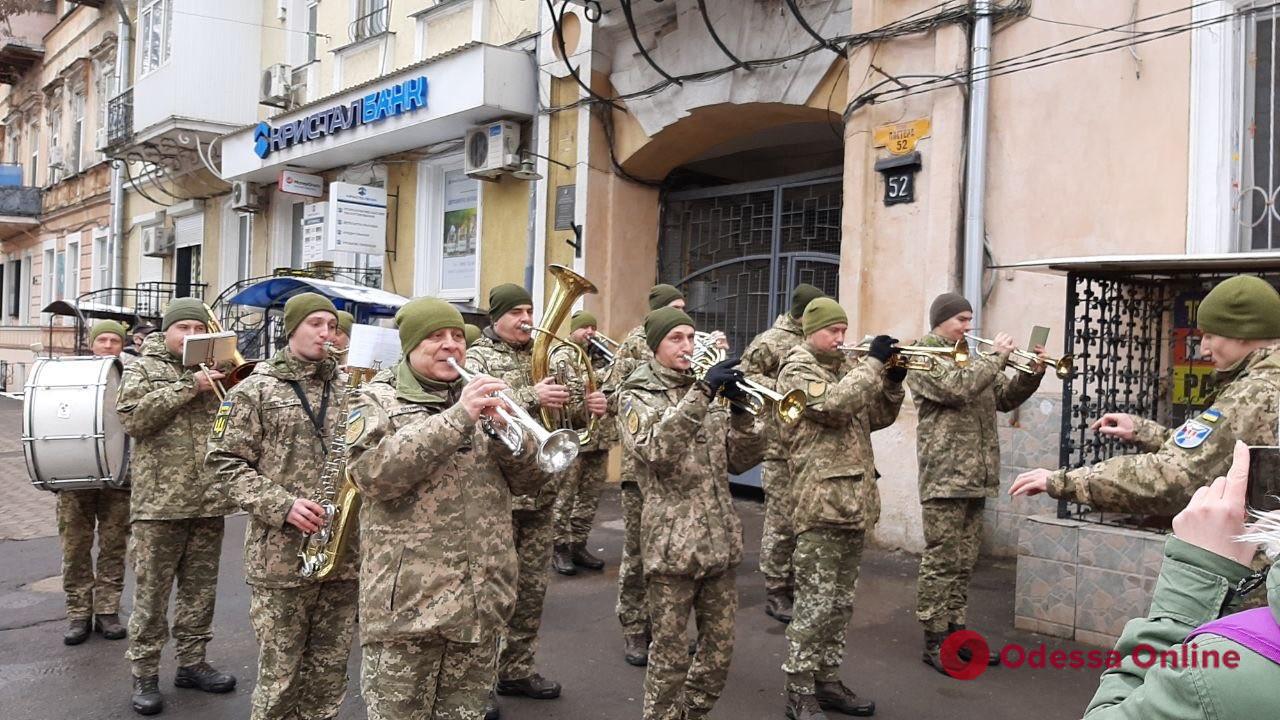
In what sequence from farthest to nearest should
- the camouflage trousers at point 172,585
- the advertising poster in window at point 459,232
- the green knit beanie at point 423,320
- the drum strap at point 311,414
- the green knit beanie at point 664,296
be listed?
1. the advertising poster in window at point 459,232
2. the green knit beanie at point 664,296
3. the camouflage trousers at point 172,585
4. the drum strap at point 311,414
5. the green knit beanie at point 423,320

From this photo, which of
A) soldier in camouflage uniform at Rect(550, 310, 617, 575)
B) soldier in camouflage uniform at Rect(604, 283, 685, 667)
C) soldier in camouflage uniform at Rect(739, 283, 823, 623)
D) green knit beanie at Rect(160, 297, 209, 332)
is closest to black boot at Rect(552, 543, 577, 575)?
soldier in camouflage uniform at Rect(550, 310, 617, 575)

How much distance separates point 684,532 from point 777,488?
2848mm

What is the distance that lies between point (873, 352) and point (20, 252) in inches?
1147

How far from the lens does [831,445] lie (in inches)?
188

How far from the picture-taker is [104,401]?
5621 millimetres

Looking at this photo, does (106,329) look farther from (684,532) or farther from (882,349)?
(882,349)

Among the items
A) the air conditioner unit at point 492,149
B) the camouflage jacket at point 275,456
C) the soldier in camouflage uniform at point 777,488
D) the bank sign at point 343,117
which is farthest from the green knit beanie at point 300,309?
the bank sign at point 343,117

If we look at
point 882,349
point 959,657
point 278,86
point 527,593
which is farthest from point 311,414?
point 278,86

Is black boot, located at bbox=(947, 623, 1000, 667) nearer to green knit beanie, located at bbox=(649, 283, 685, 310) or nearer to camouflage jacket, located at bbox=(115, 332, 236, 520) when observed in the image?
green knit beanie, located at bbox=(649, 283, 685, 310)

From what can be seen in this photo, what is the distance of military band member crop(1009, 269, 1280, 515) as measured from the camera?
296 cm

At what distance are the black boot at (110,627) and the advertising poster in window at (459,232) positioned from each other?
7.23m

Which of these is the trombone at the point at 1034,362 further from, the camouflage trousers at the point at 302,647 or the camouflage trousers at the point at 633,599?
the camouflage trousers at the point at 302,647

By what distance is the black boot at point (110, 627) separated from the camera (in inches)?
227

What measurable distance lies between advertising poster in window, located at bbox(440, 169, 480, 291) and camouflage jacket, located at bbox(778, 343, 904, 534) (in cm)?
832
